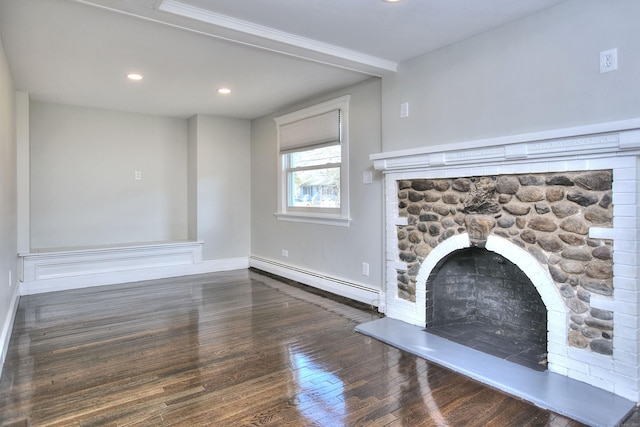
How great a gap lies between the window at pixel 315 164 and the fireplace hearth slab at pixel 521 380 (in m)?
1.59

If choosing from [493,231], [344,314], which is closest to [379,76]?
[493,231]

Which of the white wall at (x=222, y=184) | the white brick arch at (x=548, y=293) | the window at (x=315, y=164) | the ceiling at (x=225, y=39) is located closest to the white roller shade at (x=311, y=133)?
the window at (x=315, y=164)

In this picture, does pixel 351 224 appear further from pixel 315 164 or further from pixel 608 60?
pixel 608 60

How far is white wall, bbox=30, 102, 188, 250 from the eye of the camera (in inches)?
194

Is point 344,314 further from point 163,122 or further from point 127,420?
point 163,122

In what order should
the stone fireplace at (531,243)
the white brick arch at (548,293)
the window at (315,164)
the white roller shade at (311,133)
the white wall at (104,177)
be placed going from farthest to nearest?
the white wall at (104,177), the white roller shade at (311,133), the window at (315,164), the white brick arch at (548,293), the stone fireplace at (531,243)

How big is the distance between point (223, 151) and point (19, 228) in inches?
103

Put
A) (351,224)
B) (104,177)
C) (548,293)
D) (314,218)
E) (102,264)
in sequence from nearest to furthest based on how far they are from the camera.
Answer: (548,293)
(351,224)
(314,218)
(102,264)
(104,177)

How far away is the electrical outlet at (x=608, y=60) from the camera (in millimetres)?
2189

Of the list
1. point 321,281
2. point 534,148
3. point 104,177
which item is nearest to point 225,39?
point 534,148

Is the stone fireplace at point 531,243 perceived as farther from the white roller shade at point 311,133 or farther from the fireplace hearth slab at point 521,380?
the white roller shade at point 311,133

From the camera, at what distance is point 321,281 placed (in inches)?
183

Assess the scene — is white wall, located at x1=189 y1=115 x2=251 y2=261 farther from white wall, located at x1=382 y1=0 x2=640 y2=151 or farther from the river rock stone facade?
the river rock stone facade

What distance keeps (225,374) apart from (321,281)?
2.27 meters
